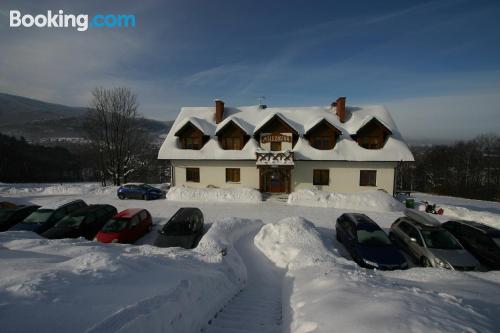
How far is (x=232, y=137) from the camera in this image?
71.3 feet

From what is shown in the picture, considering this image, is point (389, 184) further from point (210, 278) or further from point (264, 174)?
point (210, 278)

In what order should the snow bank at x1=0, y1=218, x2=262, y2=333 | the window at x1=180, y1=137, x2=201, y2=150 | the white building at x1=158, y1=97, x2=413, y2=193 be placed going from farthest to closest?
the window at x1=180, y1=137, x2=201, y2=150 < the white building at x1=158, y1=97, x2=413, y2=193 < the snow bank at x1=0, y1=218, x2=262, y2=333

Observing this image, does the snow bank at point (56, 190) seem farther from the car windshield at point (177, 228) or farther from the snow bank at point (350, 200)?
the snow bank at point (350, 200)

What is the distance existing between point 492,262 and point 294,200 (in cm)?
1109

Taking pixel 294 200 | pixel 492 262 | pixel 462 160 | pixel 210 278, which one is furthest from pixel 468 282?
pixel 462 160

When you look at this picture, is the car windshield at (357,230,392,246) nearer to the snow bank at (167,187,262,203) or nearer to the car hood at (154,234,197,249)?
the car hood at (154,234,197,249)

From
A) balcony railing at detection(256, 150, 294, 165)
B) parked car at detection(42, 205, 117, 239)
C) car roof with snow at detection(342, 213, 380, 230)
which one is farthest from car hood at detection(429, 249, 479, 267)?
parked car at detection(42, 205, 117, 239)

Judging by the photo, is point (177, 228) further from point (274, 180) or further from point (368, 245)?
point (274, 180)

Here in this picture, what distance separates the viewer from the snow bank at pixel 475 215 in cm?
1416

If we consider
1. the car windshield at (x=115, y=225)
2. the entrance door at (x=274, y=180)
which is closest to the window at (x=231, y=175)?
the entrance door at (x=274, y=180)

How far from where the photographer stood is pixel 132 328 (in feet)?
10.6

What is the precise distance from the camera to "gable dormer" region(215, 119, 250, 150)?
21.5 m

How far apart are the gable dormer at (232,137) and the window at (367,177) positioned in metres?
10.6

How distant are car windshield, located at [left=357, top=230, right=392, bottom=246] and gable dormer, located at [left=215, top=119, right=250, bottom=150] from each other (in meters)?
13.6
